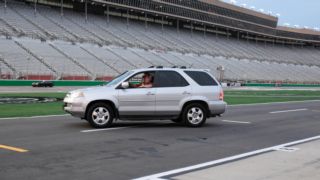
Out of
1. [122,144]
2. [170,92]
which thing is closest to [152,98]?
[170,92]

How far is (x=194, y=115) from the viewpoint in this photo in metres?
13.4

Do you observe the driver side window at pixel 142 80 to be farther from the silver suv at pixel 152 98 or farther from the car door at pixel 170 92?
the car door at pixel 170 92

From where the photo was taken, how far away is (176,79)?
527 inches

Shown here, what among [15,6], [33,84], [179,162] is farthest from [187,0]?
[179,162]

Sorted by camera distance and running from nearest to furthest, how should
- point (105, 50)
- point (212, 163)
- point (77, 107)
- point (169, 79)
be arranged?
point (212, 163), point (77, 107), point (169, 79), point (105, 50)

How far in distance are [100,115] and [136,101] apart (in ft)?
3.36

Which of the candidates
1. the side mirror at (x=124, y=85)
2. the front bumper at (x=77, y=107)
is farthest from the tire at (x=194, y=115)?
the front bumper at (x=77, y=107)

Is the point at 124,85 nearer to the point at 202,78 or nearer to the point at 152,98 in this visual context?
the point at 152,98

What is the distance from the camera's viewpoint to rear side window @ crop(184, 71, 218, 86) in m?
13.6

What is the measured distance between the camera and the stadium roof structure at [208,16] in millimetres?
69688

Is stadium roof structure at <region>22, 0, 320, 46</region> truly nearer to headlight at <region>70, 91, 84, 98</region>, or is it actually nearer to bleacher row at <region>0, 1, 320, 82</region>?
bleacher row at <region>0, 1, 320, 82</region>

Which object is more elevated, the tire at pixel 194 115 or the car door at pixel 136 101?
the car door at pixel 136 101

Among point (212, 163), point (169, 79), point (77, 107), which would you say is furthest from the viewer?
point (169, 79)

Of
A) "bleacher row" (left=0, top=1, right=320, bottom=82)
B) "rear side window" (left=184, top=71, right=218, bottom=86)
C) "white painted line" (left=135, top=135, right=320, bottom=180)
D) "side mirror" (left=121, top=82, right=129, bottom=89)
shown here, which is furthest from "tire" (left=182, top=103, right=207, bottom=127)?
"bleacher row" (left=0, top=1, right=320, bottom=82)
